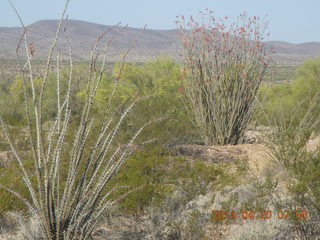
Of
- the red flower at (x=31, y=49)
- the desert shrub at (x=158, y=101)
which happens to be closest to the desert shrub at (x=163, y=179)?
the desert shrub at (x=158, y=101)

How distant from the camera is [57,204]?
3.19m

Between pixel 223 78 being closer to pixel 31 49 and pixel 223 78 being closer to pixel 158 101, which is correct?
pixel 158 101

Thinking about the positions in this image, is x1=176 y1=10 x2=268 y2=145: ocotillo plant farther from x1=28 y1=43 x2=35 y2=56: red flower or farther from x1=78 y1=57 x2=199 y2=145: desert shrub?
x1=28 y1=43 x2=35 y2=56: red flower

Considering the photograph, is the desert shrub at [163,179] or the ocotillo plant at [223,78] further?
the ocotillo plant at [223,78]

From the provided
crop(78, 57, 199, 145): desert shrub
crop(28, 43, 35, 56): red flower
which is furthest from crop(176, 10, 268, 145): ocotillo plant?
crop(28, 43, 35, 56): red flower

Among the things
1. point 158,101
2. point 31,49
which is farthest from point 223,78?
point 31,49

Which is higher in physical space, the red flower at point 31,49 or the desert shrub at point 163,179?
the red flower at point 31,49

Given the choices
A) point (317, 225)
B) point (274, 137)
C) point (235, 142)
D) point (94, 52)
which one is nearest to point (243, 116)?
point (235, 142)

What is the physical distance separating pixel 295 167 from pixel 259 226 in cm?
80

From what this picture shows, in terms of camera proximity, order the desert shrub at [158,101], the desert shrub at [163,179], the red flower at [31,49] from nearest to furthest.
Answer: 1. the red flower at [31,49]
2. the desert shrub at [163,179]
3. the desert shrub at [158,101]

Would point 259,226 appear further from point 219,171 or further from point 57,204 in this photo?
point 219,171

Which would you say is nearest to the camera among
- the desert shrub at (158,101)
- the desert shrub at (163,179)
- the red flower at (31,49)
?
the red flower at (31,49)

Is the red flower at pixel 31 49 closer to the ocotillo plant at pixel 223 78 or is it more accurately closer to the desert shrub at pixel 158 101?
the desert shrub at pixel 158 101

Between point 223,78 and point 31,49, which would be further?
point 223,78
